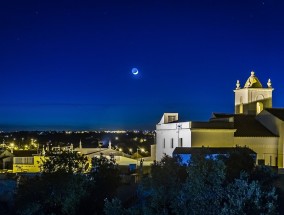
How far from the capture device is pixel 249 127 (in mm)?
42812

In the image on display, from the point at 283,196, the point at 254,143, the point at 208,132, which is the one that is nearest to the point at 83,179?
the point at 283,196

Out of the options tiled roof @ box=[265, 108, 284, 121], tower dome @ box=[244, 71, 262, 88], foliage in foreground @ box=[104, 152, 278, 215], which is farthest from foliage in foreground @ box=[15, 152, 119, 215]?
tower dome @ box=[244, 71, 262, 88]

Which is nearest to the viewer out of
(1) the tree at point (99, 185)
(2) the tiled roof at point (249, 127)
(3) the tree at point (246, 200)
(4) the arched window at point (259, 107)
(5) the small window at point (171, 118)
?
(3) the tree at point (246, 200)

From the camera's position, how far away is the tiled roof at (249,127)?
4172 centimetres

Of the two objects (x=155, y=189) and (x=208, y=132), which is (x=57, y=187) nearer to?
(x=155, y=189)

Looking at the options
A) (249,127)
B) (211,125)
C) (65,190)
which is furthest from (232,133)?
(65,190)

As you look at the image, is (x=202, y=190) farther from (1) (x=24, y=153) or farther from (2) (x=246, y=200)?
(1) (x=24, y=153)

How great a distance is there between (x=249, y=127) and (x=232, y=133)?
249 centimetres

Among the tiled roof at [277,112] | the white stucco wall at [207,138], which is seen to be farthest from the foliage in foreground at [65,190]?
the tiled roof at [277,112]

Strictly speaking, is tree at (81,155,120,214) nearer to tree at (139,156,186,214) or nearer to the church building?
A: tree at (139,156,186,214)

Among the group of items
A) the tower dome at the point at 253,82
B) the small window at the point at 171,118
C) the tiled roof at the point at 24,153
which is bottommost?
the tiled roof at the point at 24,153

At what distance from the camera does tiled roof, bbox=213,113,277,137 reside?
41.7 m

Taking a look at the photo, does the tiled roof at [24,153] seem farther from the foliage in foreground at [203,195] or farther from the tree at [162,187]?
the foliage in foreground at [203,195]

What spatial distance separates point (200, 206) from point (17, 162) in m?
37.8
